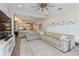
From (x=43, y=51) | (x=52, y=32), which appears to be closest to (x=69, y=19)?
(x=52, y=32)

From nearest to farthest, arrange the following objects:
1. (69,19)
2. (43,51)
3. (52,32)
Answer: (43,51), (69,19), (52,32)

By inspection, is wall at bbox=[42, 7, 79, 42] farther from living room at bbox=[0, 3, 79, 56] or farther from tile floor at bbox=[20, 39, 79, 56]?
tile floor at bbox=[20, 39, 79, 56]

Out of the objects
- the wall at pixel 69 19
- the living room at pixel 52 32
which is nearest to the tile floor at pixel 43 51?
the living room at pixel 52 32

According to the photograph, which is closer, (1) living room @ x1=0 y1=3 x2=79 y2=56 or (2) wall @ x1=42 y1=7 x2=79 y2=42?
(1) living room @ x1=0 y1=3 x2=79 y2=56

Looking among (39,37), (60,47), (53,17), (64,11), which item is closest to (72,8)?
(64,11)

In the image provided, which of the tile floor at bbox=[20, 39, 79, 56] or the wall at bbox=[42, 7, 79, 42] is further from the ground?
the wall at bbox=[42, 7, 79, 42]

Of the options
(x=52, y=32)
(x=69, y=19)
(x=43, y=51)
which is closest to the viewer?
(x=43, y=51)

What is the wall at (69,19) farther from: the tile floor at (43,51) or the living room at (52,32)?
the tile floor at (43,51)

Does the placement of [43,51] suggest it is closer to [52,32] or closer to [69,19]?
[52,32]

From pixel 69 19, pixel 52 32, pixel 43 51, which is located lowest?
pixel 43 51

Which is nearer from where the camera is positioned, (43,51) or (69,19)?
(43,51)

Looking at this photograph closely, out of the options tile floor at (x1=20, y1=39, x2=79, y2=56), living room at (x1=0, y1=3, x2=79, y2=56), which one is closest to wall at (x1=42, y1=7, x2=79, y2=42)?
living room at (x1=0, y1=3, x2=79, y2=56)

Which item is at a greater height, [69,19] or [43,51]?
[69,19]

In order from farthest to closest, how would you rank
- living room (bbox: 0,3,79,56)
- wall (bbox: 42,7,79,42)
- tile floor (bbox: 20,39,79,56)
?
wall (bbox: 42,7,79,42) < living room (bbox: 0,3,79,56) < tile floor (bbox: 20,39,79,56)
